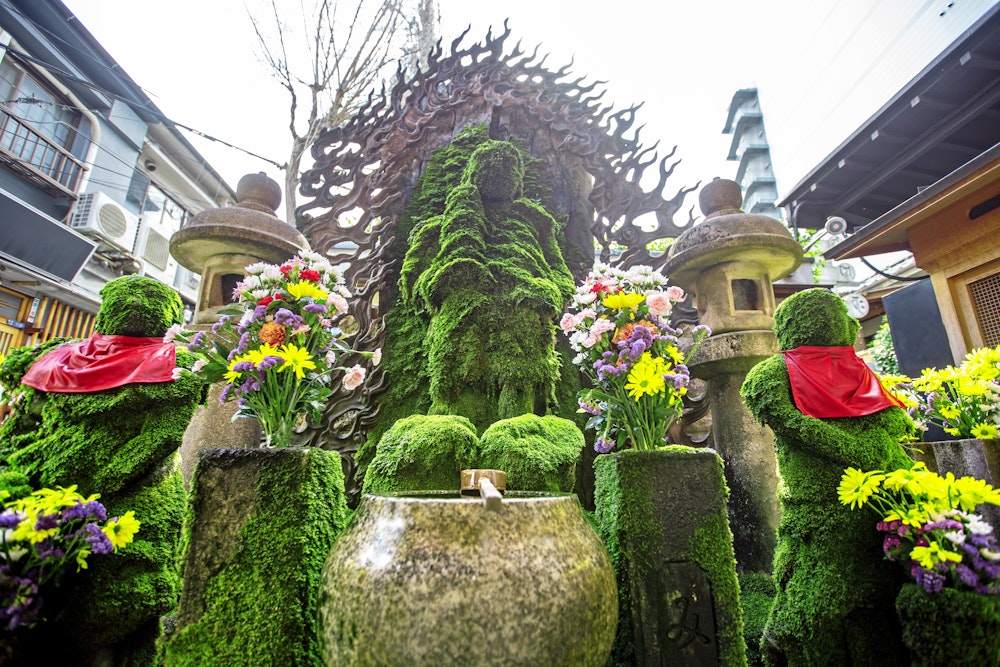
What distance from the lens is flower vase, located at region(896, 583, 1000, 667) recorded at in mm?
1944

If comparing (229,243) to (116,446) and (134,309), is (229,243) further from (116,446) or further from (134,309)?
(116,446)

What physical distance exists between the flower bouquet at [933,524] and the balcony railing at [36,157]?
44.6ft

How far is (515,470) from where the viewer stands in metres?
3.33

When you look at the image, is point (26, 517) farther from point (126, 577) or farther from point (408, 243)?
point (408, 243)

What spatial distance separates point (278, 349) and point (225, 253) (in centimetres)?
321

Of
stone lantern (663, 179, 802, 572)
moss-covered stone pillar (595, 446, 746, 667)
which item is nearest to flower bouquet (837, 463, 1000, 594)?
moss-covered stone pillar (595, 446, 746, 667)

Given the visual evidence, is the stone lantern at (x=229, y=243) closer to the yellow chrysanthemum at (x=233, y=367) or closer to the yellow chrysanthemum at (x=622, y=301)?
the yellow chrysanthemum at (x=233, y=367)

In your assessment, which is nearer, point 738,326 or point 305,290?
point 305,290

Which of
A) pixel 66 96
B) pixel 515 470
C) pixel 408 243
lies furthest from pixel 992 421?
pixel 66 96

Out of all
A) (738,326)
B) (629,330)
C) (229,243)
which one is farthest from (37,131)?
(738,326)

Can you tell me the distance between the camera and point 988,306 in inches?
238

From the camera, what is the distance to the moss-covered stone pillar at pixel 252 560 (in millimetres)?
2035

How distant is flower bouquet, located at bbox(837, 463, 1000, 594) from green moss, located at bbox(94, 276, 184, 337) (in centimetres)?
429

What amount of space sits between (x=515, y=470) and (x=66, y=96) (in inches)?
538
